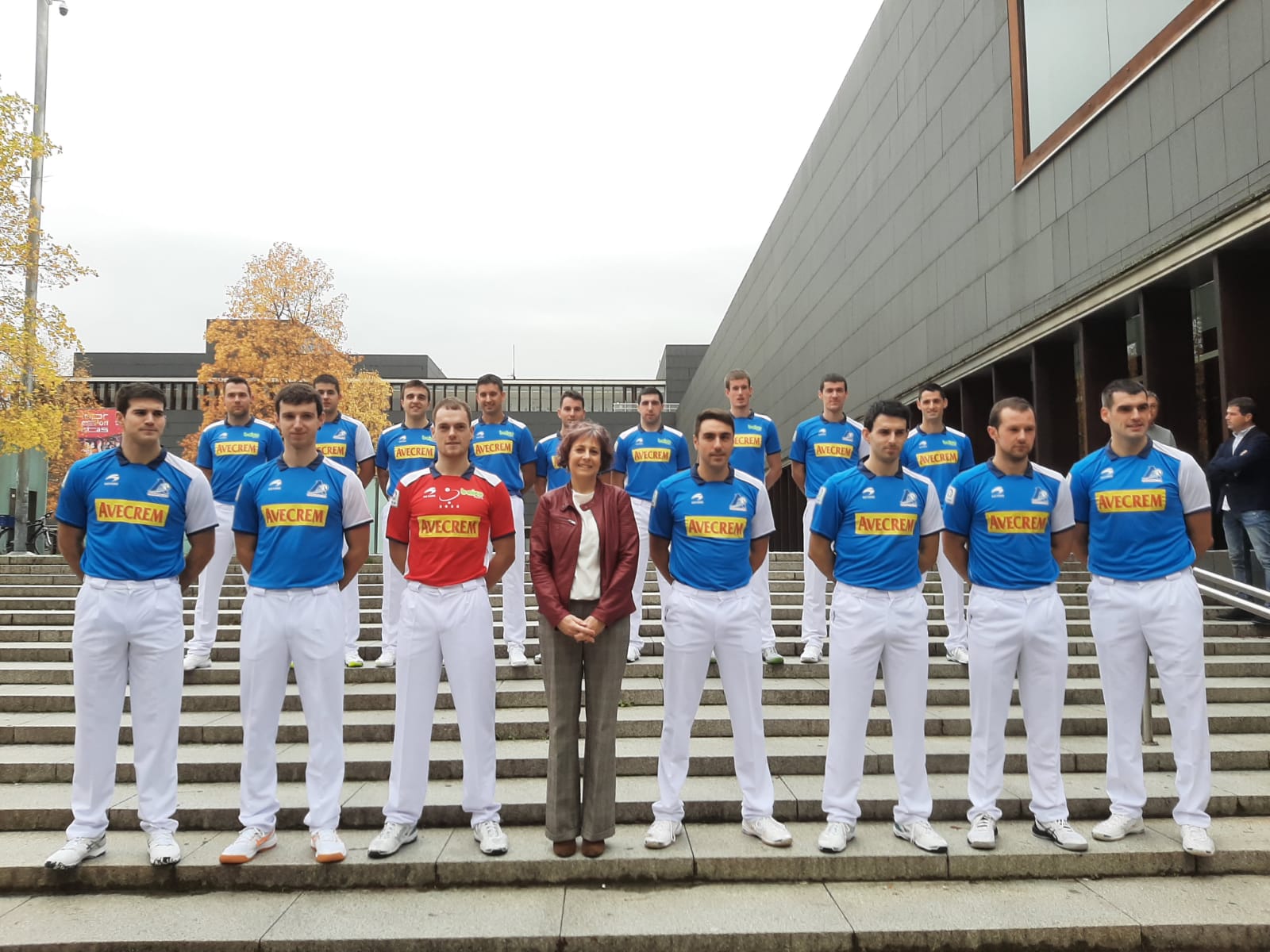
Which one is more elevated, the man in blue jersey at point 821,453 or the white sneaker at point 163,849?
the man in blue jersey at point 821,453

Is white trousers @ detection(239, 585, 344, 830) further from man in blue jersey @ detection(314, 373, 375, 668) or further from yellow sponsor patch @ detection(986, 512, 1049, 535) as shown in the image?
yellow sponsor patch @ detection(986, 512, 1049, 535)

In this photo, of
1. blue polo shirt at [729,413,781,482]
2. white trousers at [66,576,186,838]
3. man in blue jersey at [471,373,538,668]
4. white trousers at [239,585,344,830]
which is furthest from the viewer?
blue polo shirt at [729,413,781,482]

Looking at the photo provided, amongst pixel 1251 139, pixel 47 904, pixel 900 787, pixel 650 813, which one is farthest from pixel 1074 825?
pixel 1251 139

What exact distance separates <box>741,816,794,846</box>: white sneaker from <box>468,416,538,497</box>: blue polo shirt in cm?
328

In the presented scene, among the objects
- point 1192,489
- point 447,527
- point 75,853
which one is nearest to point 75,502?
point 75,853

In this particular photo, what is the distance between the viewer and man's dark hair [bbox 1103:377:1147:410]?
169 inches

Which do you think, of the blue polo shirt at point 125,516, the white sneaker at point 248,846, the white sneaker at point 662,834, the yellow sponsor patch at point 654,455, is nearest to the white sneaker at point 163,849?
the white sneaker at point 248,846

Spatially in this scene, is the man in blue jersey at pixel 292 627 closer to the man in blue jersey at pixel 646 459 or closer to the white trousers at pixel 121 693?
the white trousers at pixel 121 693

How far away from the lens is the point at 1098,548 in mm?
4324

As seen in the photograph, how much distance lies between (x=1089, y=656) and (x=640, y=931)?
4.94 m

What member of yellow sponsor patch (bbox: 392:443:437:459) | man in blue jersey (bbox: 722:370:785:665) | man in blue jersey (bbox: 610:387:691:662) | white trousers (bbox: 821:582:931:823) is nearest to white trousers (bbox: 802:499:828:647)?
man in blue jersey (bbox: 722:370:785:665)

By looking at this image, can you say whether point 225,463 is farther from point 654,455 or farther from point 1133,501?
point 1133,501

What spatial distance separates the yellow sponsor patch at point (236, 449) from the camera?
21.1 ft

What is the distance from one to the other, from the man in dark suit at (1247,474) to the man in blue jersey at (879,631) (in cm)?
410
